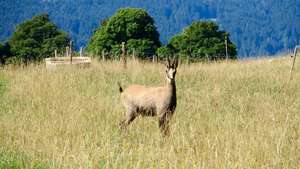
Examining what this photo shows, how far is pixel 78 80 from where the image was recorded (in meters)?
20.3

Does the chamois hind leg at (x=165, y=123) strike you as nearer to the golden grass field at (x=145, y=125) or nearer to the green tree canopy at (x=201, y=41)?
the golden grass field at (x=145, y=125)

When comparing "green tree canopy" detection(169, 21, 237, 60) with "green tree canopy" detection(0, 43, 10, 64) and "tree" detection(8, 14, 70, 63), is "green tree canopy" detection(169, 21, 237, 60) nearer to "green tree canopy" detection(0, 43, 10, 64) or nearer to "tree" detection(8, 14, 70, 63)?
"tree" detection(8, 14, 70, 63)

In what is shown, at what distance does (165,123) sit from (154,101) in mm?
→ 578

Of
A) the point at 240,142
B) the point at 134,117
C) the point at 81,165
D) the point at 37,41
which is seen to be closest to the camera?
the point at 81,165

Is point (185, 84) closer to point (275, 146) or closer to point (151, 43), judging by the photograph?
point (275, 146)

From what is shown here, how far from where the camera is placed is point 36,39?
77625mm

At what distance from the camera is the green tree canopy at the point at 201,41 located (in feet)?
199

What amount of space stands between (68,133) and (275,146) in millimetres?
3552

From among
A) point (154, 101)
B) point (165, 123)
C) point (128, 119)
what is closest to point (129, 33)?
point (128, 119)

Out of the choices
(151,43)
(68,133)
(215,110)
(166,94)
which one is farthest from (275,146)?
(151,43)

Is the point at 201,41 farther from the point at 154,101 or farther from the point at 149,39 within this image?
the point at 154,101

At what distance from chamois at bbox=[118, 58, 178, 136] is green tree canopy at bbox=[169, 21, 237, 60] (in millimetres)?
48018

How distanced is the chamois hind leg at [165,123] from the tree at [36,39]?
6083cm

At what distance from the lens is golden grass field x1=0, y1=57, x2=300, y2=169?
8.52m
